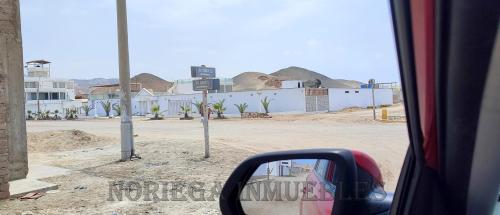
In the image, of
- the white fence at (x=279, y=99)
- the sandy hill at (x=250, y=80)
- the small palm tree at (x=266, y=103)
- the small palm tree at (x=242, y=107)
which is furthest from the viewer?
the sandy hill at (x=250, y=80)

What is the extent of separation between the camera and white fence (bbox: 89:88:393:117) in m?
42.3

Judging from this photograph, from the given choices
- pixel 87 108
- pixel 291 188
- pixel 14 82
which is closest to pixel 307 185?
pixel 291 188

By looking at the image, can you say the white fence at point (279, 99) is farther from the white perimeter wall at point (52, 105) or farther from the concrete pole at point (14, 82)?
the concrete pole at point (14, 82)

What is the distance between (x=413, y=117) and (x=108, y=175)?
8952mm

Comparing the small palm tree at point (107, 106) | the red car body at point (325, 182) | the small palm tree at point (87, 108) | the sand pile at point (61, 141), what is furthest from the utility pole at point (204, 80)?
the small palm tree at point (87, 108)

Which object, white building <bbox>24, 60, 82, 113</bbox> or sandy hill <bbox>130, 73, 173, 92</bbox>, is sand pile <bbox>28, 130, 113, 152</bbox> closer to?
white building <bbox>24, 60, 82, 113</bbox>

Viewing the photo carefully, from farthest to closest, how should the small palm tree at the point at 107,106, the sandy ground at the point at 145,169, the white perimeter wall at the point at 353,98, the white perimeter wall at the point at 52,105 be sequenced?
the white perimeter wall at the point at 52,105, the small palm tree at the point at 107,106, the white perimeter wall at the point at 353,98, the sandy ground at the point at 145,169

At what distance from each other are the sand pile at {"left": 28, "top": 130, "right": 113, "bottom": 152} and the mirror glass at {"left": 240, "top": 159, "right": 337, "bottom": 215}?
1489 cm

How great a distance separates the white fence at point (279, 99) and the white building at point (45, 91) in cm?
1832

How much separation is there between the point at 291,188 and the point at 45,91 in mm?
71190

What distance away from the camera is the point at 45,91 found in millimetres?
67625

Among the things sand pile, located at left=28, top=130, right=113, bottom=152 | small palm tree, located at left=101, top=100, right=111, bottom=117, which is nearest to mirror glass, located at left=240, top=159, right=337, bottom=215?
sand pile, located at left=28, top=130, right=113, bottom=152

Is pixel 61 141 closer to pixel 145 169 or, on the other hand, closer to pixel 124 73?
pixel 124 73

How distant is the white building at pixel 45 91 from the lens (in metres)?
63.5
